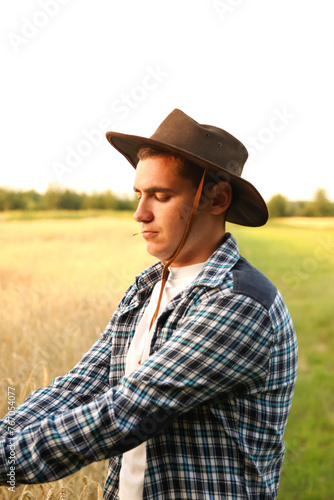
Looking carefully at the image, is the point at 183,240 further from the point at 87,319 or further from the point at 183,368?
the point at 87,319

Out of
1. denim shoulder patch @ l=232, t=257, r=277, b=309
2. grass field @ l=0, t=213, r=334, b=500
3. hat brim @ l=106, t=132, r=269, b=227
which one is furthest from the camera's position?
grass field @ l=0, t=213, r=334, b=500

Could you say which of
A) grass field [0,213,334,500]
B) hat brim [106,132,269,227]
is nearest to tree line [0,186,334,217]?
grass field [0,213,334,500]

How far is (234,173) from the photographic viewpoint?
63.8 inches

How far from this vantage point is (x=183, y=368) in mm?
1288

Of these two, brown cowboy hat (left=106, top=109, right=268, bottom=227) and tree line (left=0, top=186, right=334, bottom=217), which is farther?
tree line (left=0, top=186, right=334, bottom=217)

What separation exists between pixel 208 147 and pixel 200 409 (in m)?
0.72

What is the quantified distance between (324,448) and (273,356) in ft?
14.7

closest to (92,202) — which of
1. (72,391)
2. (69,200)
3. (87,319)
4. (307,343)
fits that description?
(69,200)

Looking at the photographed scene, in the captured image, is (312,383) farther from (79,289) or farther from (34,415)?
(34,415)

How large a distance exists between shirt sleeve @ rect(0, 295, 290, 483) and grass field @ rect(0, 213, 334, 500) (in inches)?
17.5

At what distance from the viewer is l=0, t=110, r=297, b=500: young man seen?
4.18 feet

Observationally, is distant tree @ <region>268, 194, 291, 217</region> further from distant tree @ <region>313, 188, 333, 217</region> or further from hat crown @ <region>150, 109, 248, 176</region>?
hat crown @ <region>150, 109, 248, 176</region>

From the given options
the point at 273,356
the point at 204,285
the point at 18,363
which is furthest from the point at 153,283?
the point at 18,363

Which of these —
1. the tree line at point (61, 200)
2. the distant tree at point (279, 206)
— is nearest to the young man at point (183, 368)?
the distant tree at point (279, 206)
